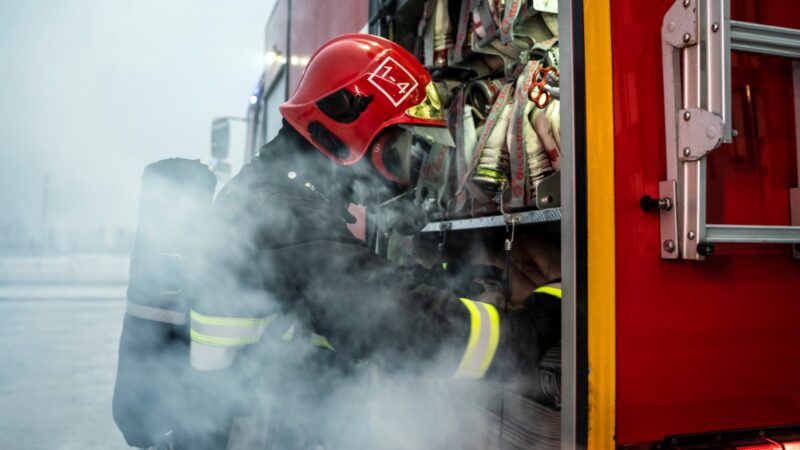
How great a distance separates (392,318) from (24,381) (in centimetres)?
409

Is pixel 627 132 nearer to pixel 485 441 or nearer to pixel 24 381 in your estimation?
pixel 485 441

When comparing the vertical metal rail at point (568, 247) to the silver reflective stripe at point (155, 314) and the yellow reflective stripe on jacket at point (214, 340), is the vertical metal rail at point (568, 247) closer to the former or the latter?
the yellow reflective stripe on jacket at point (214, 340)

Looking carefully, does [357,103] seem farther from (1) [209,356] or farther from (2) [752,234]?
(2) [752,234]

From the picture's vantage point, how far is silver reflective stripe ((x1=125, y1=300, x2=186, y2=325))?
4.96 ft

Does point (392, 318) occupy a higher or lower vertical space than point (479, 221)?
lower

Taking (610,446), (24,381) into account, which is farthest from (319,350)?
(24,381)

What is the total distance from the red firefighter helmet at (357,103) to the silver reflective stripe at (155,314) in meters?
0.71

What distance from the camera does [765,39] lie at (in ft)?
3.76

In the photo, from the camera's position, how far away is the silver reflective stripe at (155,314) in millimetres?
1513

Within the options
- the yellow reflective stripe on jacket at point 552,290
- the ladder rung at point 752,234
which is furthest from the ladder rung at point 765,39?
the yellow reflective stripe on jacket at point 552,290

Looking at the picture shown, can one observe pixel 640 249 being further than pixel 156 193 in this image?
No

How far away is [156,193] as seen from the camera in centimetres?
155

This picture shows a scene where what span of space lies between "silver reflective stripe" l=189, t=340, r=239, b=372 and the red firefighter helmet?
2.37 ft

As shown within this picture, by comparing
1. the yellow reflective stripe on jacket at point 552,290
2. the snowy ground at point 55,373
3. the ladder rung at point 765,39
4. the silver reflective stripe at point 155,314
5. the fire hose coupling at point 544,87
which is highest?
the fire hose coupling at point 544,87
